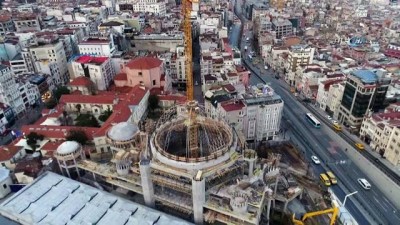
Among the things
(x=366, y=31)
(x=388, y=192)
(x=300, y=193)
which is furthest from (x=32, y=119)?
(x=366, y=31)

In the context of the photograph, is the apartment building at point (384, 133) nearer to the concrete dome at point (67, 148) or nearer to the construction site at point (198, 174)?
the construction site at point (198, 174)

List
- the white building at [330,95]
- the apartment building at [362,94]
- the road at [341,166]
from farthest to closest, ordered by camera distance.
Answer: the white building at [330,95] < the apartment building at [362,94] < the road at [341,166]

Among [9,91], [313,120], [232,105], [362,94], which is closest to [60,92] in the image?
[9,91]

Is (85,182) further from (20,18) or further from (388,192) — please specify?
(20,18)

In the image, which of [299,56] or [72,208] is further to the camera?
[299,56]

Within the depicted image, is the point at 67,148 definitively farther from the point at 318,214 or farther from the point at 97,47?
the point at 97,47

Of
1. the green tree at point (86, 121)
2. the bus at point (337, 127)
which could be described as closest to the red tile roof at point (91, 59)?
the green tree at point (86, 121)

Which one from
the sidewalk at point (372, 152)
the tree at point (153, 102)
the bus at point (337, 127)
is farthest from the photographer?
the tree at point (153, 102)

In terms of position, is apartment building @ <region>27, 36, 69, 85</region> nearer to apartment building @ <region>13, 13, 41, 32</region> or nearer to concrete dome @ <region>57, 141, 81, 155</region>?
apartment building @ <region>13, 13, 41, 32</region>
